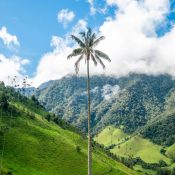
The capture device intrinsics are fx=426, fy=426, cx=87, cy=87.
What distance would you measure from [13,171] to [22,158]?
24779 millimetres

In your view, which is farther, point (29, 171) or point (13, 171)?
point (29, 171)

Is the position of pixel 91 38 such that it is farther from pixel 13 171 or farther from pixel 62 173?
pixel 62 173

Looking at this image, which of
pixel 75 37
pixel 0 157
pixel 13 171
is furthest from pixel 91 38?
pixel 0 157

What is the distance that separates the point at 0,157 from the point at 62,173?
30308 mm

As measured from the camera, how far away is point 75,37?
62406 mm

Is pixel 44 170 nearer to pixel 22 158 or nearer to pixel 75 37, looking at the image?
pixel 22 158

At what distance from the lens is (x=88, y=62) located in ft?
205

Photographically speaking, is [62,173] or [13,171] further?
[62,173]

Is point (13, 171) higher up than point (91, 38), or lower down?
lower down

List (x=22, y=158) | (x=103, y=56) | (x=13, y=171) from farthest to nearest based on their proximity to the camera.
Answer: (x=22, y=158)
(x=13, y=171)
(x=103, y=56)

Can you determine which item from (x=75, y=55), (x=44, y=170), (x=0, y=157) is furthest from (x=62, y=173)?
(x=75, y=55)

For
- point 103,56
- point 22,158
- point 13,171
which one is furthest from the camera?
point 22,158

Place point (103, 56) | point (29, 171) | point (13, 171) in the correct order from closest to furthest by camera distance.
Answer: point (103, 56) → point (13, 171) → point (29, 171)

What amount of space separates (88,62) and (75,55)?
223 cm
